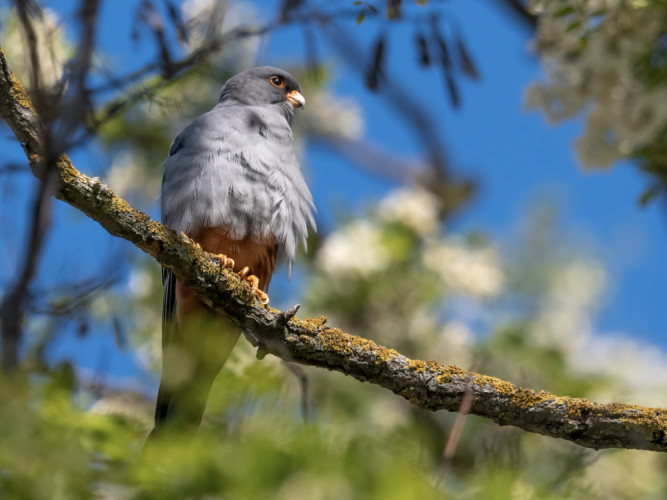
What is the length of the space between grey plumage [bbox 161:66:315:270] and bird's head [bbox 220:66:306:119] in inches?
20.8

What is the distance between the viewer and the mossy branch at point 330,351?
2730 mm

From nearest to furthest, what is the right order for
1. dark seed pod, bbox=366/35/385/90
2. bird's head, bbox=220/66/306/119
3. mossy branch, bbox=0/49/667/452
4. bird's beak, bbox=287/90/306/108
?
mossy branch, bbox=0/49/667/452
dark seed pod, bbox=366/35/385/90
bird's head, bbox=220/66/306/119
bird's beak, bbox=287/90/306/108

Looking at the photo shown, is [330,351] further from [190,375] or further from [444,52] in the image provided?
[444,52]

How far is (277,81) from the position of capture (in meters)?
5.13

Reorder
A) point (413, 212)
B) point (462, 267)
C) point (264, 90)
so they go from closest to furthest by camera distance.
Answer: point (264, 90) < point (462, 267) < point (413, 212)

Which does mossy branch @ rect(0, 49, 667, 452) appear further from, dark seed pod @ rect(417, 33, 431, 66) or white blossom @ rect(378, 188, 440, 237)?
white blossom @ rect(378, 188, 440, 237)

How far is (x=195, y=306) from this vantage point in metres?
3.99

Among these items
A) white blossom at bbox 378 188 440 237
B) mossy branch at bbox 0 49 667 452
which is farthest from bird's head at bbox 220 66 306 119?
mossy branch at bbox 0 49 667 452

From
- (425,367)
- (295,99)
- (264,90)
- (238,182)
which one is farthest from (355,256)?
(425,367)

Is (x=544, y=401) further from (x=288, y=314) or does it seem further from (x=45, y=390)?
(x=45, y=390)

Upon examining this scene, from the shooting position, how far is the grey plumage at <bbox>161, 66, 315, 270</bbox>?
3.88 metres

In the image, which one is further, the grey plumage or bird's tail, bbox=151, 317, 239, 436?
the grey plumage

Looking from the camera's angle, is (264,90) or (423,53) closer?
(423,53)

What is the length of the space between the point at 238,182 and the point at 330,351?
118 cm
